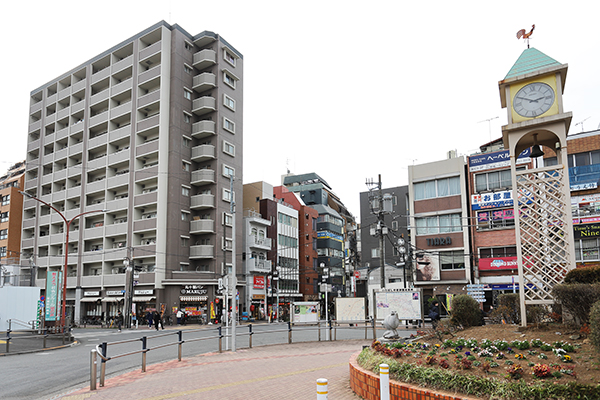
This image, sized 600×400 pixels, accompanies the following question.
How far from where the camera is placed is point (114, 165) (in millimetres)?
55531

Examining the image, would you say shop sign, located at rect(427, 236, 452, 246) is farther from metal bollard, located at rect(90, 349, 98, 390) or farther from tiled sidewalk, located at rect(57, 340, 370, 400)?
metal bollard, located at rect(90, 349, 98, 390)

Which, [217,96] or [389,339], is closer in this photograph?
[389,339]

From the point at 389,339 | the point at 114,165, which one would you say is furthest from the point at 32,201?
the point at 389,339

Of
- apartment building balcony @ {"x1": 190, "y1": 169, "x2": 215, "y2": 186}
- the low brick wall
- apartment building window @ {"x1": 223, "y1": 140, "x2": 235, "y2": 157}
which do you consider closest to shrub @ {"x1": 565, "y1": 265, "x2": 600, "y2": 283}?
the low brick wall

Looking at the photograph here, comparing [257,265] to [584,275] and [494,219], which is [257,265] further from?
[584,275]

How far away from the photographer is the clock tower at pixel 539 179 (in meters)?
10.4

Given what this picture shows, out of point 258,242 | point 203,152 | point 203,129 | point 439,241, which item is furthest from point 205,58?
point 439,241

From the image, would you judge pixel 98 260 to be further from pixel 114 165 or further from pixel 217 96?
pixel 217 96

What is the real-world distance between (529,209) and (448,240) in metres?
33.7

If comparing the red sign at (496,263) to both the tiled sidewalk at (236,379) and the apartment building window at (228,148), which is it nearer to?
the tiled sidewalk at (236,379)

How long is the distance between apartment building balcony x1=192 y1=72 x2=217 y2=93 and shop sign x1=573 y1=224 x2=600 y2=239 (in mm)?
39191

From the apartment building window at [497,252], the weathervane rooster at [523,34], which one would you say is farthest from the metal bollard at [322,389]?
the apartment building window at [497,252]

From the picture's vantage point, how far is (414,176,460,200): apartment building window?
43969 mm

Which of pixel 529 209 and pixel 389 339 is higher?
pixel 529 209
